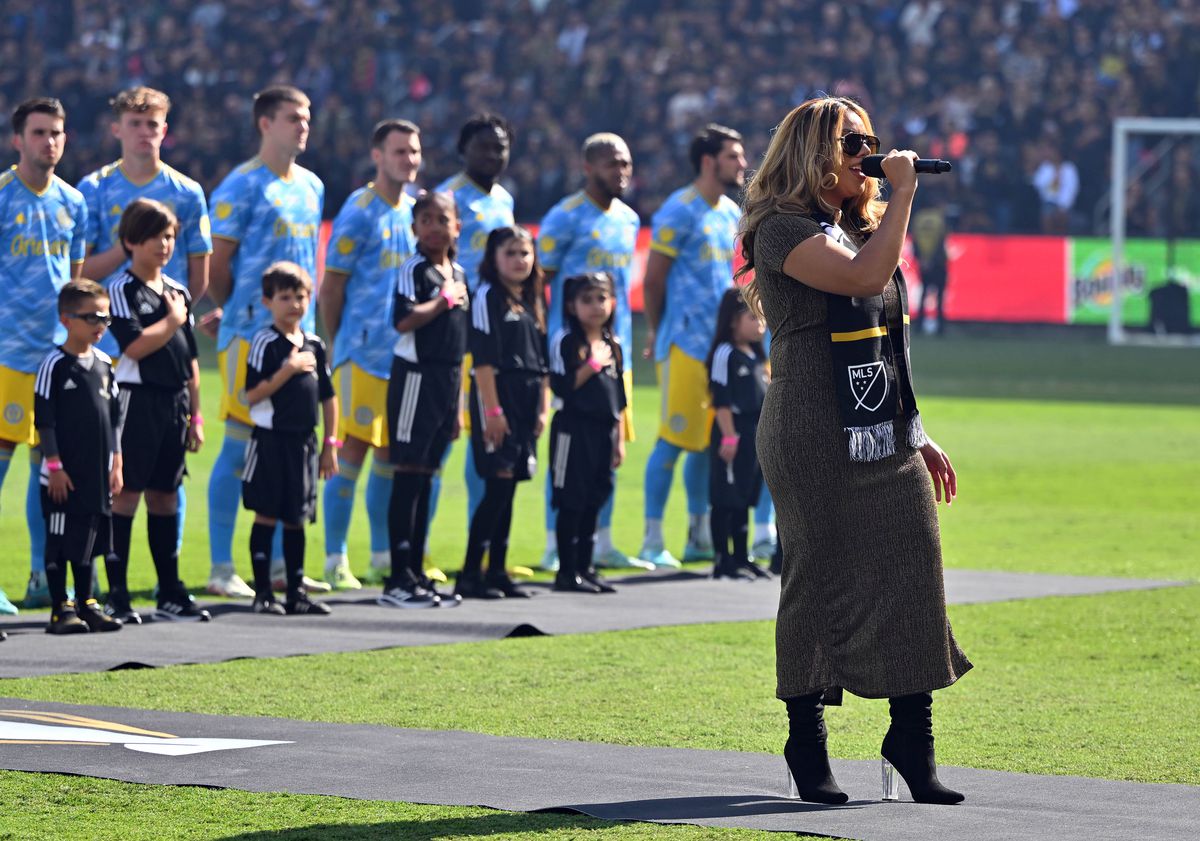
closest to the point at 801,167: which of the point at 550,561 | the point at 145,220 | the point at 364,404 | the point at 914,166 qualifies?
the point at 914,166

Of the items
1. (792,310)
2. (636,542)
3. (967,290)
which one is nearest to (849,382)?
(792,310)

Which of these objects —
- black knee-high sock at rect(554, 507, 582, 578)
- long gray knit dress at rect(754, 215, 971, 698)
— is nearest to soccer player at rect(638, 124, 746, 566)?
black knee-high sock at rect(554, 507, 582, 578)

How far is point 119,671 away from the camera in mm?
7082

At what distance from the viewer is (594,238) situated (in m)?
10.6

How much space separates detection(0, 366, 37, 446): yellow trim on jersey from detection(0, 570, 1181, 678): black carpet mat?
85 centimetres

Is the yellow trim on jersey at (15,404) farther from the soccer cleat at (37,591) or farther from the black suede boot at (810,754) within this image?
the black suede boot at (810,754)

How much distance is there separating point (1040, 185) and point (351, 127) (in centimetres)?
1066

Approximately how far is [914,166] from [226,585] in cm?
527

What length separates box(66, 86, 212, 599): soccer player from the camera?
907cm

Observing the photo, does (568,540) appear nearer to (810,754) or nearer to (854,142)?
(810,754)

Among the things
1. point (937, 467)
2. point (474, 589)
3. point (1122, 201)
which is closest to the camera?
point (937, 467)

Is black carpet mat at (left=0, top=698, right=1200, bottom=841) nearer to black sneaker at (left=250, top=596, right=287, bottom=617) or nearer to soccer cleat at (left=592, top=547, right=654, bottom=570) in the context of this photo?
black sneaker at (left=250, top=596, right=287, bottom=617)

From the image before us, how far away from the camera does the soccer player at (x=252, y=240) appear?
962cm


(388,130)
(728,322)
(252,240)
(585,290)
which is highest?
(388,130)
